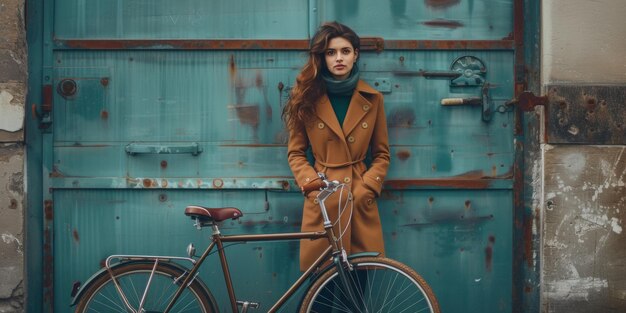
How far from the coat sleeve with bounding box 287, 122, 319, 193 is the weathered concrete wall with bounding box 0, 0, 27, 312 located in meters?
1.56

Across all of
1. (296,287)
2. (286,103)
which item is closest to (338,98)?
(286,103)

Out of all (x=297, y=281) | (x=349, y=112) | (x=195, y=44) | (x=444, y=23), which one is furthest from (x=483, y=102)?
(x=195, y=44)

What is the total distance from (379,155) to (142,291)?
1642 mm

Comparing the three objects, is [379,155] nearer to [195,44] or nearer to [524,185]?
[524,185]

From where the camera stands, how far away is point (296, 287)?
4.91 meters

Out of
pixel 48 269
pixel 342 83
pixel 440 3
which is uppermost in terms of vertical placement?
pixel 440 3

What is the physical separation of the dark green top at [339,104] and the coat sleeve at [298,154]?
222 millimetres

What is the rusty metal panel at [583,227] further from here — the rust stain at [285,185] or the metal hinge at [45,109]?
the metal hinge at [45,109]

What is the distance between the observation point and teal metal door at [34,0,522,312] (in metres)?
5.57

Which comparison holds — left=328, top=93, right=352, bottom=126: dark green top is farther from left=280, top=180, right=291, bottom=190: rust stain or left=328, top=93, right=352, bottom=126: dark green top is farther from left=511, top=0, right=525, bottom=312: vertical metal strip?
left=511, top=0, right=525, bottom=312: vertical metal strip

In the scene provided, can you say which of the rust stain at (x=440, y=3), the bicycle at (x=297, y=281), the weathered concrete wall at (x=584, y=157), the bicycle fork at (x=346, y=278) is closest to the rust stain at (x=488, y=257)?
the weathered concrete wall at (x=584, y=157)

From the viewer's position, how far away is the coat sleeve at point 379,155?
17.1 ft

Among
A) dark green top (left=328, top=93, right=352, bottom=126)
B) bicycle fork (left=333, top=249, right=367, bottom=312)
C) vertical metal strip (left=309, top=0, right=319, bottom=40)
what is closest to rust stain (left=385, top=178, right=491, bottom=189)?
dark green top (left=328, top=93, right=352, bottom=126)

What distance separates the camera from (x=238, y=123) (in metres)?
5.58
